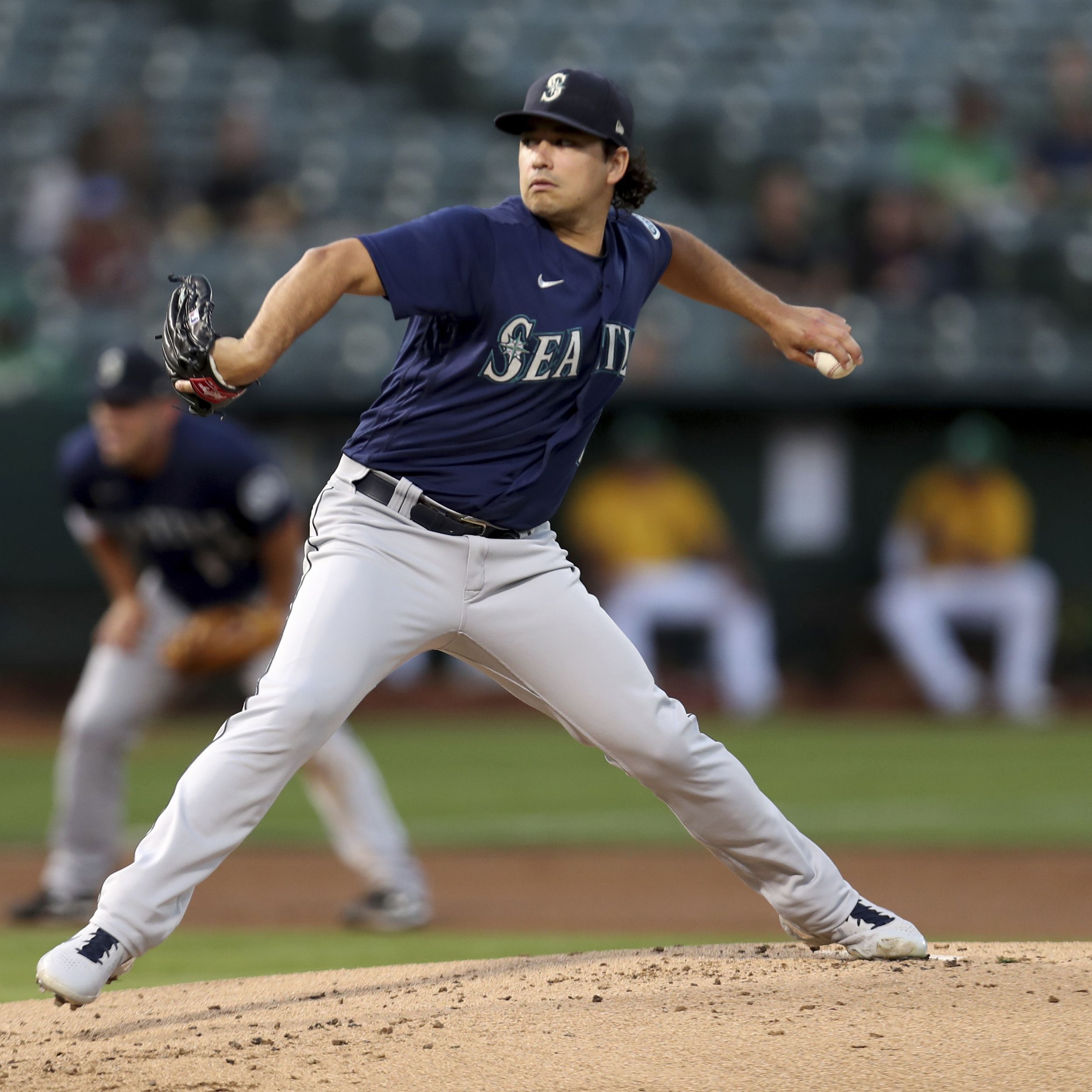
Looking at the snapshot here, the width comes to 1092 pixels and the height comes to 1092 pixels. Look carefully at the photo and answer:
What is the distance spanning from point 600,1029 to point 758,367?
30.3ft

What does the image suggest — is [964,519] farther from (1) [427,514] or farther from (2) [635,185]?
(1) [427,514]

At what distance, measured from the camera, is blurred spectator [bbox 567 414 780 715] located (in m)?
11.9

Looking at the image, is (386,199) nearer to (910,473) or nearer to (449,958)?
(910,473)

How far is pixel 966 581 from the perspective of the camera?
12.2 metres

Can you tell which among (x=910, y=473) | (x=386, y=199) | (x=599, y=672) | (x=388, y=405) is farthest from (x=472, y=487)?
(x=386, y=199)

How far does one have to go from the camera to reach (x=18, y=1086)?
3.03 metres

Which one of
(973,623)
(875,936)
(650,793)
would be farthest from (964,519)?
(875,936)

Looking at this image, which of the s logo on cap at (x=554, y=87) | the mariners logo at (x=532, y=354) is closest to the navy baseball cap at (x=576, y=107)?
the s logo on cap at (x=554, y=87)

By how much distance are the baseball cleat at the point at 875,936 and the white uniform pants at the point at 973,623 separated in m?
8.30

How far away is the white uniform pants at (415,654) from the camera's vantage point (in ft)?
10.8

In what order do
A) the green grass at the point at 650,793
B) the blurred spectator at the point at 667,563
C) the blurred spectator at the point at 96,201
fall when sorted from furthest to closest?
the blurred spectator at the point at 96,201, the blurred spectator at the point at 667,563, the green grass at the point at 650,793

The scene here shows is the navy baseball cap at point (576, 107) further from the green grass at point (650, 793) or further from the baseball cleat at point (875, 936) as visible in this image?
the green grass at point (650, 793)

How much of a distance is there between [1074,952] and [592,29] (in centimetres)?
1233

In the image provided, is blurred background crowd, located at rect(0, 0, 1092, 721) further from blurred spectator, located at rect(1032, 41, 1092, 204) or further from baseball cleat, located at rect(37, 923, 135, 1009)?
baseball cleat, located at rect(37, 923, 135, 1009)
